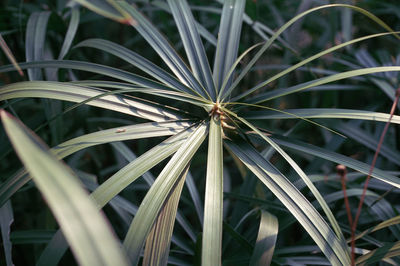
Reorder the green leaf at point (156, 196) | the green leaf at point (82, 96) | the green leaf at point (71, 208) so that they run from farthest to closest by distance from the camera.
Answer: the green leaf at point (82, 96) < the green leaf at point (156, 196) < the green leaf at point (71, 208)

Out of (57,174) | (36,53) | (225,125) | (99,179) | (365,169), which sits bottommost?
(57,174)

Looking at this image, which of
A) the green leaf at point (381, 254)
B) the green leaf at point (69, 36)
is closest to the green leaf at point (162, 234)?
the green leaf at point (381, 254)

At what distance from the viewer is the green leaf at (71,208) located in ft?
0.78

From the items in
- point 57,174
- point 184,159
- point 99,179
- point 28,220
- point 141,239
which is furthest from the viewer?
point 28,220

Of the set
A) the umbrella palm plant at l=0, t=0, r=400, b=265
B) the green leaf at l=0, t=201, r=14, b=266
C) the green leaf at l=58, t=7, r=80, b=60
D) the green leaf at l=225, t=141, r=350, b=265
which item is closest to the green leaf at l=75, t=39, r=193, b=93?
the umbrella palm plant at l=0, t=0, r=400, b=265

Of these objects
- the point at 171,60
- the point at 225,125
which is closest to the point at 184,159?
the point at 225,125

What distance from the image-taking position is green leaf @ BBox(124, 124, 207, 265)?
425mm

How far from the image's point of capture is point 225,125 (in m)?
0.61

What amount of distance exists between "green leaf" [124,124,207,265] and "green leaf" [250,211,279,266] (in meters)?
0.17

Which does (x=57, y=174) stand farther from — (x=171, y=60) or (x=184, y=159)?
(x=171, y=60)

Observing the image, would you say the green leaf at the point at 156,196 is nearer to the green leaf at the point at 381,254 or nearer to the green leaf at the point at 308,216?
the green leaf at the point at 308,216

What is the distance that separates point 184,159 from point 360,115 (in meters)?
0.30

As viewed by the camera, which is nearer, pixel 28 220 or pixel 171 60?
pixel 171 60

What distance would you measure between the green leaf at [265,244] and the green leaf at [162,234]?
152 mm
